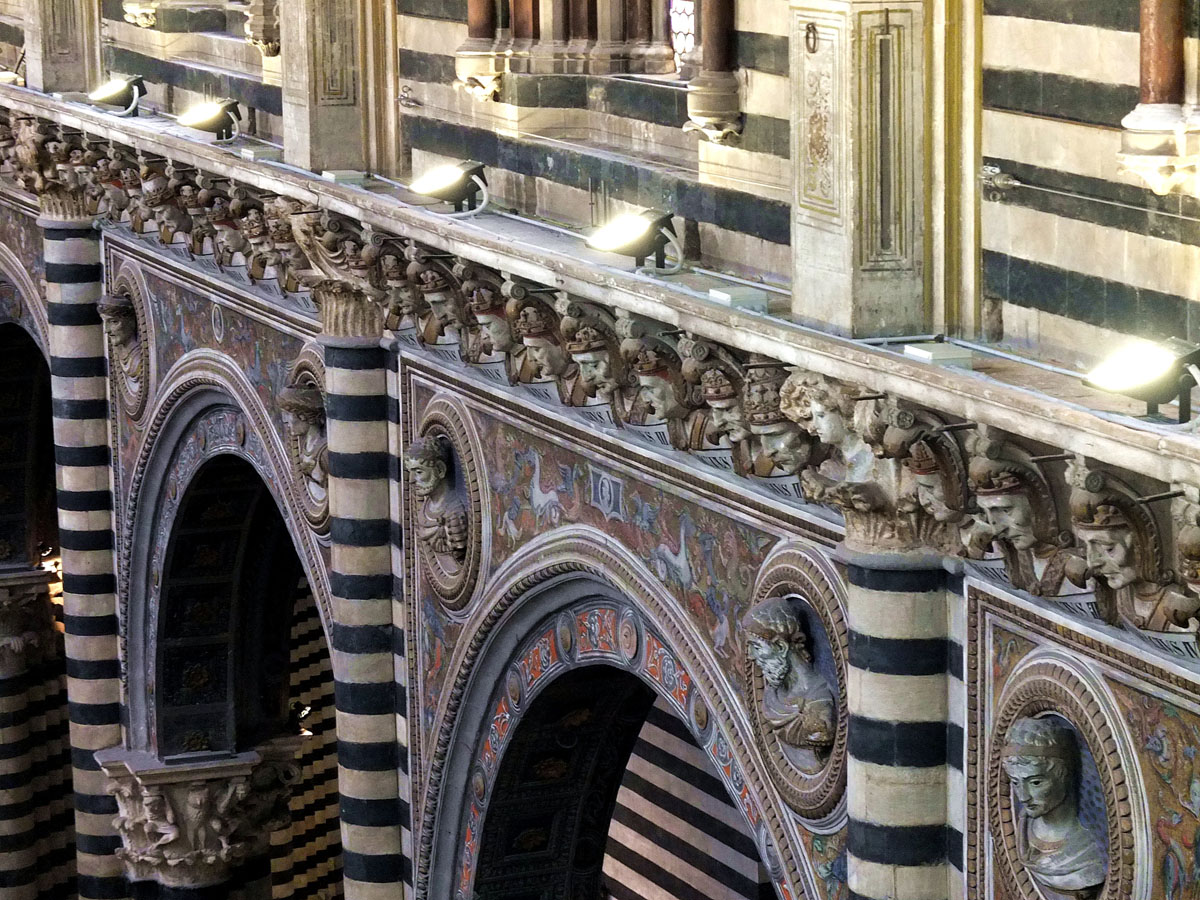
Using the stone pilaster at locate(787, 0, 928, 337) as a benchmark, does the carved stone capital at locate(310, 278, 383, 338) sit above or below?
below

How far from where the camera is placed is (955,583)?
22.0 feet

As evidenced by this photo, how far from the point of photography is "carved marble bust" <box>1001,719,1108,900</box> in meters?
6.31

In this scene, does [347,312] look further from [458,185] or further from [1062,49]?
[1062,49]

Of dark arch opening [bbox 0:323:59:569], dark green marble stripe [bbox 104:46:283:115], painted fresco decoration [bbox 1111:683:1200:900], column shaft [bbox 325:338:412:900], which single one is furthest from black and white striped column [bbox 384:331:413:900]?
dark arch opening [bbox 0:323:59:569]

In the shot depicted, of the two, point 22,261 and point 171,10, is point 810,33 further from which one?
point 22,261

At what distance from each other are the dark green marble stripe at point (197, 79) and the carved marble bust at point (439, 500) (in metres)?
2.09

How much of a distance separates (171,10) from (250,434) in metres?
2.20

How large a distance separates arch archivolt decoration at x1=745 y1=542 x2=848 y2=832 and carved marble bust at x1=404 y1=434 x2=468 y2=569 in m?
2.28

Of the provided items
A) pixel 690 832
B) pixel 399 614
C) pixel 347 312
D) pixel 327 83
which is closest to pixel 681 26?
pixel 327 83

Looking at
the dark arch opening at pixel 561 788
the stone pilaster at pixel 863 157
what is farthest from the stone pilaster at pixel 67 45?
the stone pilaster at pixel 863 157

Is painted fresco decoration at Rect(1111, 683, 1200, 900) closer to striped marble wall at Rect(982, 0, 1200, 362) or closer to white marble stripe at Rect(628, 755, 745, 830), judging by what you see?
striped marble wall at Rect(982, 0, 1200, 362)

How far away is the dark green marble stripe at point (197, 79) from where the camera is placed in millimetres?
11367

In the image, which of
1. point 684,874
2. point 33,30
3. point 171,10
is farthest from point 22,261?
point 684,874

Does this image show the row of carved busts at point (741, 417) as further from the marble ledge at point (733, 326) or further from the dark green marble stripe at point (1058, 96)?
the dark green marble stripe at point (1058, 96)
